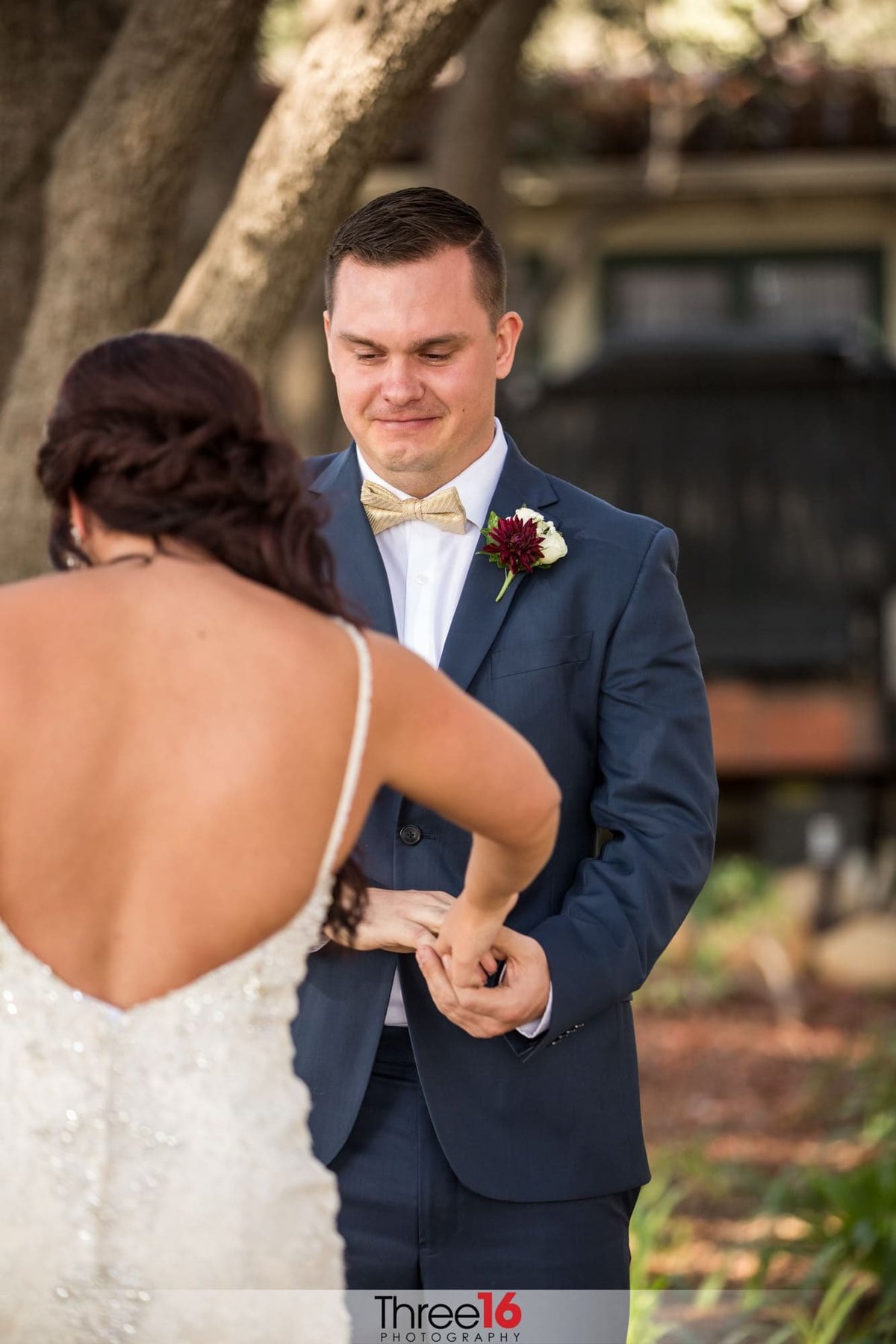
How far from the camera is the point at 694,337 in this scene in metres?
10.5

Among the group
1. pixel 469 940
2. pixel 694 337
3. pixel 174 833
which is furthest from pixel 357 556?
pixel 694 337

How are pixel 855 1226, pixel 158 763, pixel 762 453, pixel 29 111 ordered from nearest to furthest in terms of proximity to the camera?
pixel 158 763
pixel 29 111
pixel 855 1226
pixel 762 453

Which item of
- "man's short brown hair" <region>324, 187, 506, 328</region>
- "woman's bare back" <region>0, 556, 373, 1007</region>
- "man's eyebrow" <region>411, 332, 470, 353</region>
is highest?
"man's short brown hair" <region>324, 187, 506, 328</region>

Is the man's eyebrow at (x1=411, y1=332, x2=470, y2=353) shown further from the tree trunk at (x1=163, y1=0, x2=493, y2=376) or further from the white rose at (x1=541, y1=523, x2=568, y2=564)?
the tree trunk at (x1=163, y1=0, x2=493, y2=376)

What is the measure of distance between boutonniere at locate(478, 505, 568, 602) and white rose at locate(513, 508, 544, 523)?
0.01 meters

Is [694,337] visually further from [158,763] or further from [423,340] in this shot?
[158,763]

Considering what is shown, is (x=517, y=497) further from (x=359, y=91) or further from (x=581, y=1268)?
(x=581, y=1268)

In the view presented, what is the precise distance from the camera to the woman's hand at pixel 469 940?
8.20ft

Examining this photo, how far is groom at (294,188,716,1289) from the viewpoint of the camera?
277 centimetres

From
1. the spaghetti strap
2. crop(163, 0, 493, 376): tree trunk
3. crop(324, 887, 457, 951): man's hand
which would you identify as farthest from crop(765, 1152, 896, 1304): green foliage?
the spaghetti strap

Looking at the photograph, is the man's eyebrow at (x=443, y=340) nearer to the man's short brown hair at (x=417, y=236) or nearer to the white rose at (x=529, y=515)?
the man's short brown hair at (x=417, y=236)

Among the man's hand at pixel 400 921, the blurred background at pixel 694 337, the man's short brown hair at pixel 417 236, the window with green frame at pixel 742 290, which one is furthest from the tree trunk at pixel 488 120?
the window with green frame at pixel 742 290

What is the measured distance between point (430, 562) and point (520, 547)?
203 mm

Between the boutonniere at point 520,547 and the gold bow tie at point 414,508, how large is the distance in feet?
0.34
